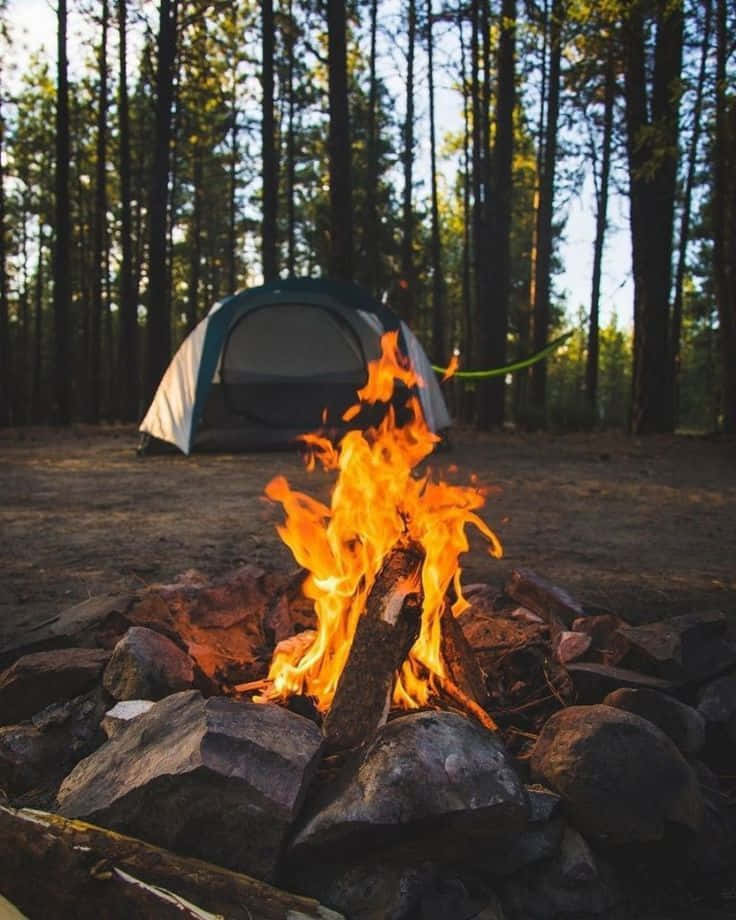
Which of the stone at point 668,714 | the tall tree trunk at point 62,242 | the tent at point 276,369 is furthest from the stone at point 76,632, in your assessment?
the tall tree trunk at point 62,242

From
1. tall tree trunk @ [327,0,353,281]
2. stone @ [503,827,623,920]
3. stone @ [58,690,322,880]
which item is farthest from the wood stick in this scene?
tall tree trunk @ [327,0,353,281]

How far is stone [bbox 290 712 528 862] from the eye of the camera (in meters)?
1.87

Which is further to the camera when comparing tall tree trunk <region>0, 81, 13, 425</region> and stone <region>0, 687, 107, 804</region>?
tall tree trunk <region>0, 81, 13, 425</region>

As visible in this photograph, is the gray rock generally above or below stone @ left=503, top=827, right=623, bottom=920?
above

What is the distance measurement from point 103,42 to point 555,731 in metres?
22.9

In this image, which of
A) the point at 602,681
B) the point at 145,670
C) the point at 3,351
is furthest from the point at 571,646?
the point at 3,351

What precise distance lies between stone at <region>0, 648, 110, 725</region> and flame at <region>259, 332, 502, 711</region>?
2.14 feet

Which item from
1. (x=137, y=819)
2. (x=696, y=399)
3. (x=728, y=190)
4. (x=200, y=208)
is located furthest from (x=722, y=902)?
(x=696, y=399)

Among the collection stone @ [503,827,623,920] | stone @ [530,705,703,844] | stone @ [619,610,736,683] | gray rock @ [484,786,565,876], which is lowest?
stone @ [503,827,623,920]

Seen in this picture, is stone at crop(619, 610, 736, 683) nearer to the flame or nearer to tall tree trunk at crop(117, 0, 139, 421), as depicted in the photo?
the flame

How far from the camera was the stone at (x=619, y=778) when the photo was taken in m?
2.07

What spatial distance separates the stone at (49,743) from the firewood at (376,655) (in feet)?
2.70

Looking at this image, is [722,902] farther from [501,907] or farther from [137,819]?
[137,819]

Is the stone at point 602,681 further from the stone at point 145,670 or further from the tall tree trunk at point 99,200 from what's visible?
the tall tree trunk at point 99,200
